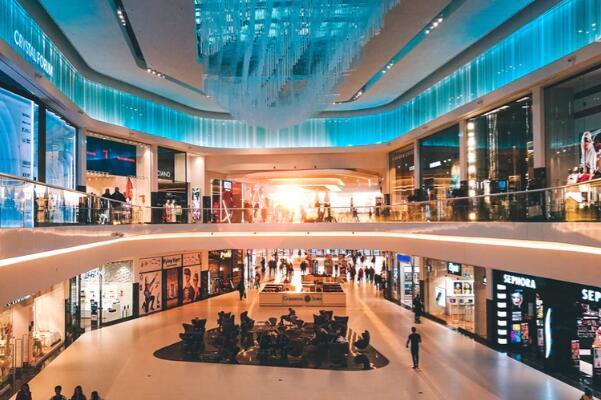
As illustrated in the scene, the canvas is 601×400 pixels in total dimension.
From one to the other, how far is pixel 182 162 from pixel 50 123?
10.3 m

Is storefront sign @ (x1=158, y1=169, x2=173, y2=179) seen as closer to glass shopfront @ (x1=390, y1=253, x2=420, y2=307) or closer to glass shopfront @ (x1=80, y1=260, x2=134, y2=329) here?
glass shopfront @ (x1=80, y1=260, x2=134, y2=329)

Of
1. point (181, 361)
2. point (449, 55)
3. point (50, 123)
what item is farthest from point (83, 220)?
point (449, 55)

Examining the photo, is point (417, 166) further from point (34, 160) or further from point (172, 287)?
point (34, 160)

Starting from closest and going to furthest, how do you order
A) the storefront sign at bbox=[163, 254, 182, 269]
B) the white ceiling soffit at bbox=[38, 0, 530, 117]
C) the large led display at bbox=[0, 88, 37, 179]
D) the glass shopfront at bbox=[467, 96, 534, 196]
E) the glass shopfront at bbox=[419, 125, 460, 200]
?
the large led display at bbox=[0, 88, 37, 179]
the white ceiling soffit at bbox=[38, 0, 530, 117]
the glass shopfront at bbox=[467, 96, 534, 196]
the glass shopfront at bbox=[419, 125, 460, 200]
the storefront sign at bbox=[163, 254, 182, 269]

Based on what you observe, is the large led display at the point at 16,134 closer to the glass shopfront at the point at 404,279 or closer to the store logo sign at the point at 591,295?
the store logo sign at the point at 591,295

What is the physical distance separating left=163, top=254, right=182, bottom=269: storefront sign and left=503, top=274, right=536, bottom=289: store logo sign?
14463 millimetres

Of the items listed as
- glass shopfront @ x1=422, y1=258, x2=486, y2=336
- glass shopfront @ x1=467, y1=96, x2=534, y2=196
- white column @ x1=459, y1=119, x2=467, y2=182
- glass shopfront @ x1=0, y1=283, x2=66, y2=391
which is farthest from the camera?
white column @ x1=459, y1=119, x2=467, y2=182

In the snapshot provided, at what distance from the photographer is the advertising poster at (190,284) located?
23.8 meters

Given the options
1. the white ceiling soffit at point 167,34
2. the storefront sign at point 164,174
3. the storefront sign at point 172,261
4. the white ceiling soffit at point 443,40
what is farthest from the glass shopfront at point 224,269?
the white ceiling soffit at point 443,40

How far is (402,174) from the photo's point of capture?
82.7 ft

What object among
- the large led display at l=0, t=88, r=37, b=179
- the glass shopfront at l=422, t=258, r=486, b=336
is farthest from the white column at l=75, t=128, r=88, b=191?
the glass shopfront at l=422, t=258, r=486, b=336

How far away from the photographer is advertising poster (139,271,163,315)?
20938 mm

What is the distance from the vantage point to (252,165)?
89.9 ft

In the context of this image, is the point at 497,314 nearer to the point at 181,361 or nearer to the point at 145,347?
the point at 181,361
